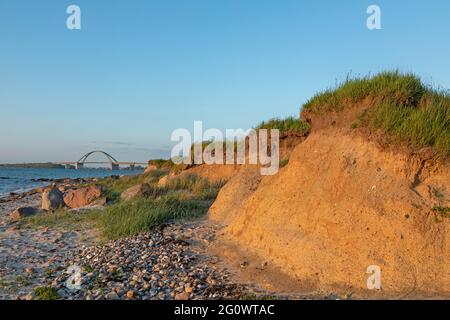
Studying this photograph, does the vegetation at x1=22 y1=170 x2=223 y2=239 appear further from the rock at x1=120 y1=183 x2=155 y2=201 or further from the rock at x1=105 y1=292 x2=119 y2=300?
the rock at x1=105 y1=292 x2=119 y2=300

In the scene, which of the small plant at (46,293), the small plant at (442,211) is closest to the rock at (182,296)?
the small plant at (46,293)

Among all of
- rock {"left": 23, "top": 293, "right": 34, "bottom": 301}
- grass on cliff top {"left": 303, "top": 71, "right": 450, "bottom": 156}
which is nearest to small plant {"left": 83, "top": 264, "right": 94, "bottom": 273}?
rock {"left": 23, "top": 293, "right": 34, "bottom": 301}

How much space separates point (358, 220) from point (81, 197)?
46.6 ft

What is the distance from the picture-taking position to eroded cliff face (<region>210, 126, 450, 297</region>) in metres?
6.36

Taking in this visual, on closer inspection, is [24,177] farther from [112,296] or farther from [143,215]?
[112,296]

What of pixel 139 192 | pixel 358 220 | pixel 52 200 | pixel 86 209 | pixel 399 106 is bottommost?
pixel 86 209

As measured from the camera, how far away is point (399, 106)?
298 inches

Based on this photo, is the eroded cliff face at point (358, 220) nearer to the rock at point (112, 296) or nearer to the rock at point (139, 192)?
the rock at point (112, 296)

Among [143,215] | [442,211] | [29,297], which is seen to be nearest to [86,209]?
[143,215]

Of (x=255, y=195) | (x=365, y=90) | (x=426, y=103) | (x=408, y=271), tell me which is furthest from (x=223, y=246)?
(x=426, y=103)

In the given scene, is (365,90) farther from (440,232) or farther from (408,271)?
(408,271)

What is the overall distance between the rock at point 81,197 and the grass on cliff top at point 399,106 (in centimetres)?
1225

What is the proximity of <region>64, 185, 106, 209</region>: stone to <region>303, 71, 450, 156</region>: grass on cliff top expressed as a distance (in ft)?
40.2

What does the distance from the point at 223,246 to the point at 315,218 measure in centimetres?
251
